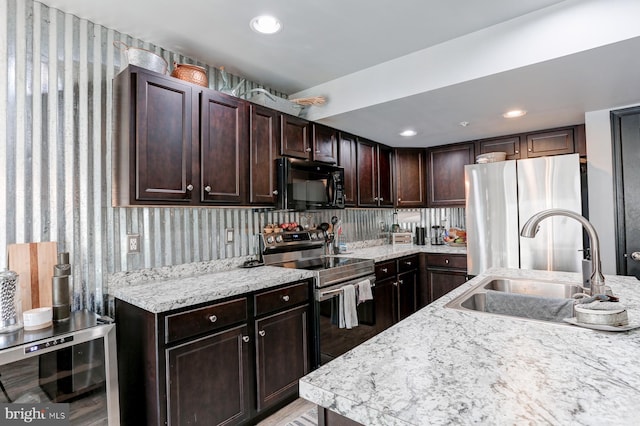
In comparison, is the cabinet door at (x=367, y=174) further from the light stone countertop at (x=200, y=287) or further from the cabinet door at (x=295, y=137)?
the light stone countertop at (x=200, y=287)

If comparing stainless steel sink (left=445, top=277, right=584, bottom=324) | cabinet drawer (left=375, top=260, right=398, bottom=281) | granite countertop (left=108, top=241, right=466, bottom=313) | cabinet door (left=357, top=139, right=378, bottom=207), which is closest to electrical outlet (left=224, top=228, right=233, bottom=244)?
granite countertop (left=108, top=241, right=466, bottom=313)

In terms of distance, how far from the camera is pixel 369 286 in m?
2.82

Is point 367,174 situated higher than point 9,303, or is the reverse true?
point 367,174

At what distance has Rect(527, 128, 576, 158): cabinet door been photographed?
3.32 meters

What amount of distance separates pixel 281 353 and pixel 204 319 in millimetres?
644

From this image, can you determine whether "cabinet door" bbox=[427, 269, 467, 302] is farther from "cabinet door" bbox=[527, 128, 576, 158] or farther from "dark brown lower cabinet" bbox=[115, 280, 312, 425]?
"dark brown lower cabinet" bbox=[115, 280, 312, 425]

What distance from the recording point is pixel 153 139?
1938 mm

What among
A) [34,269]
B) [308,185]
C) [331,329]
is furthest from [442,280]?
[34,269]

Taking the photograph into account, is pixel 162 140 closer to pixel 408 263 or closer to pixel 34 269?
pixel 34 269

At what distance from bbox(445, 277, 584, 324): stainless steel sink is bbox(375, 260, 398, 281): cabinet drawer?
1376mm

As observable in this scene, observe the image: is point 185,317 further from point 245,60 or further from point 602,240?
point 602,240

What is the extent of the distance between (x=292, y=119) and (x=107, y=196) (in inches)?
59.7

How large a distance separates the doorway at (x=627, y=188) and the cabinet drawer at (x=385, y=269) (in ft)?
6.07

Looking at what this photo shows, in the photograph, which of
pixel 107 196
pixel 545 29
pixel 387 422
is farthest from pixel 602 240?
pixel 107 196
